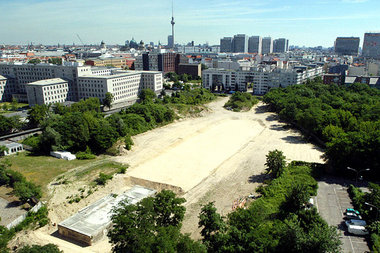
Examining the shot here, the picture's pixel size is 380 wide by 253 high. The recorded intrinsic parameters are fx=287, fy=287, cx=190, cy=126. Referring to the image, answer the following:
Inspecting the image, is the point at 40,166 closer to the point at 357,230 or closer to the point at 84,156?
the point at 84,156

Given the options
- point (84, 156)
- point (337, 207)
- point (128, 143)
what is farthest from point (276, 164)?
point (84, 156)

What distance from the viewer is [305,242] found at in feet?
56.6

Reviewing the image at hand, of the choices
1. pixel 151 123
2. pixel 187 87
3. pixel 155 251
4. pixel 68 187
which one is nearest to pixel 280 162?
pixel 155 251

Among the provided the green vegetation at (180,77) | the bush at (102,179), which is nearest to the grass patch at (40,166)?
the bush at (102,179)

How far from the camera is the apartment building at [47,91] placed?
65938mm

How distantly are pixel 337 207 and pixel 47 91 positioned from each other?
6371 centimetres

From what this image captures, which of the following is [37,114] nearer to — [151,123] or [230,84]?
[151,123]

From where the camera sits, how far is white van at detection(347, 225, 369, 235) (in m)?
22.4

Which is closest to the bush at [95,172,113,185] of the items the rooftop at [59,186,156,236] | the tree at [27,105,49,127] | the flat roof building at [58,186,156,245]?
the rooftop at [59,186,156,236]

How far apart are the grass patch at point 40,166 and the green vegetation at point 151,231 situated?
17.0 meters

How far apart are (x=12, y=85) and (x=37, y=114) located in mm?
38150

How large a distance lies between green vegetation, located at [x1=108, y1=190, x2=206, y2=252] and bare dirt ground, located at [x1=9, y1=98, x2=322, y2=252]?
16.1ft

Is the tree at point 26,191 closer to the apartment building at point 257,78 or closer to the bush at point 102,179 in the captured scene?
the bush at point 102,179

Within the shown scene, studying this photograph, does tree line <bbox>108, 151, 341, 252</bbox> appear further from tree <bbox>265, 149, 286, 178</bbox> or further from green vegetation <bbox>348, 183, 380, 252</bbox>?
tree <bbox>265, 149, 286, 178</bbox>
